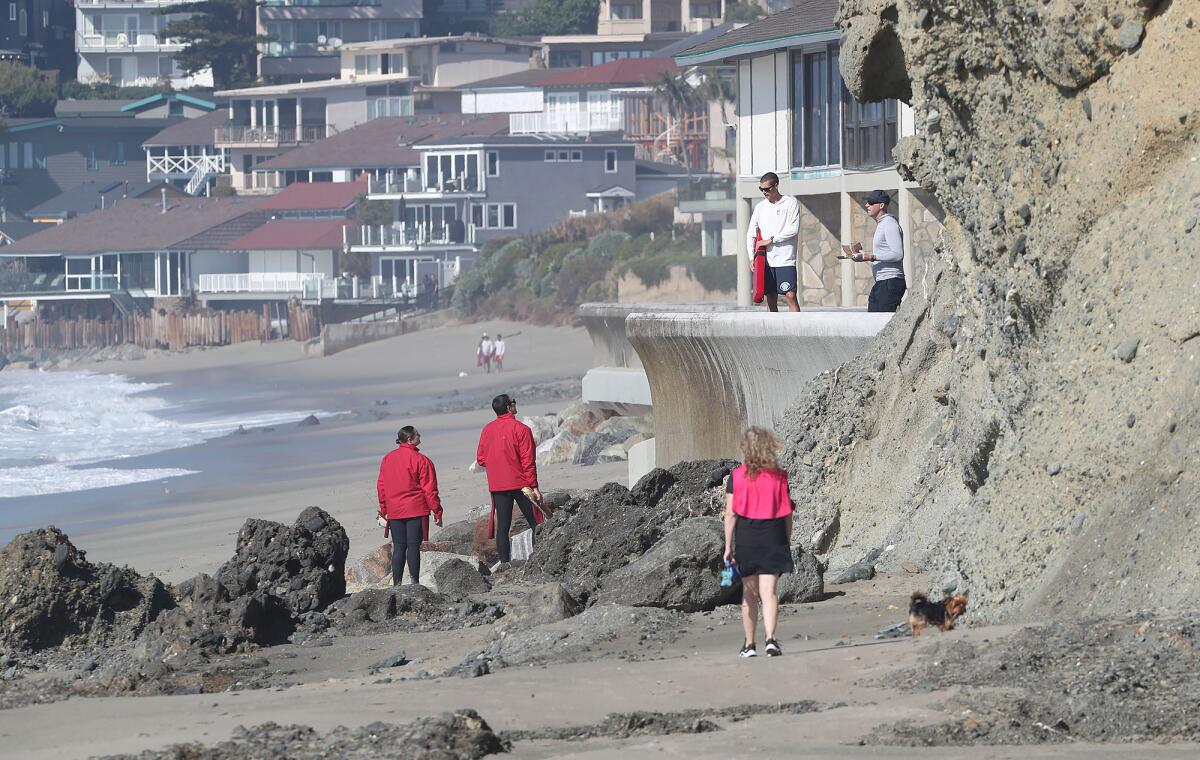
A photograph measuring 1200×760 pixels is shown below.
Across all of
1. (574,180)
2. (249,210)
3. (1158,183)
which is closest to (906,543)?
(1158,183)

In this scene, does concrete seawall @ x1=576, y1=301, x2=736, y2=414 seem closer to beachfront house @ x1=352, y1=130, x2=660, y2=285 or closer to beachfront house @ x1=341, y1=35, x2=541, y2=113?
beachfront house @ x1=352, y1=130, x2=660, y2=285

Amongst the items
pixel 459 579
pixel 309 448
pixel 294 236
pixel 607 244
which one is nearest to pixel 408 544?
pixel 459 579

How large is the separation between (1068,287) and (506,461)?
5.98m

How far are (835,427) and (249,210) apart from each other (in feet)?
265

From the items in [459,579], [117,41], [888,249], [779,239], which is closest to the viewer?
[459,579]

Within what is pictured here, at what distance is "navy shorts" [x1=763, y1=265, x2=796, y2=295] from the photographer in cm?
1454

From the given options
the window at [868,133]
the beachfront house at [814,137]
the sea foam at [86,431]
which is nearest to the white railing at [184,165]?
the sea foam at [86,431]

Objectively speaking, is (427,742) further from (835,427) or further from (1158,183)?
(835,427)

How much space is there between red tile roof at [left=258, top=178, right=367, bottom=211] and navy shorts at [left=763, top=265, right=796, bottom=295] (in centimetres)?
7339

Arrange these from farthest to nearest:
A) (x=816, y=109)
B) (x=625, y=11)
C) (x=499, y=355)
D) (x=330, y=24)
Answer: (x=330, y=24), (x=625, y=11), (x=499, y=355), (x=816, y=109)

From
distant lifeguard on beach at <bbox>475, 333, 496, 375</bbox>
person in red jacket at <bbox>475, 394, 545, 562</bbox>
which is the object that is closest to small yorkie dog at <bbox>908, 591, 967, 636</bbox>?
person in red jacket at <bbox>475, 394, 545, 562</bbox>

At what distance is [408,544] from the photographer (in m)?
12.8

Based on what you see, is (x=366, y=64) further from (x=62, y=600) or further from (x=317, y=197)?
(x=62, y=600)

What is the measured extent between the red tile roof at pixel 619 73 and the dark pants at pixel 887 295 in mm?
74667
